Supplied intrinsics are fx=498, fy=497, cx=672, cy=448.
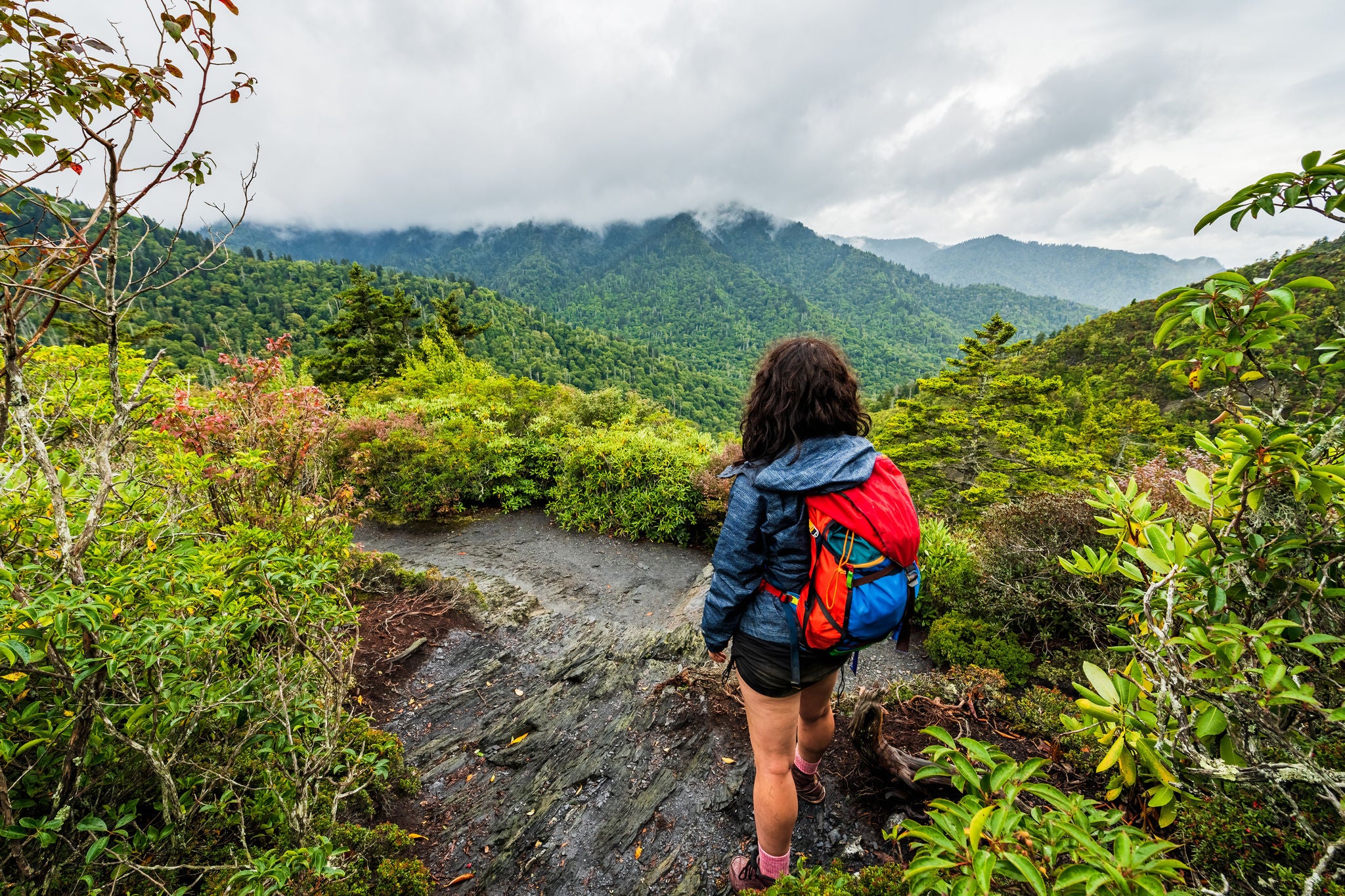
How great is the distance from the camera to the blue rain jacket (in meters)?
1.68

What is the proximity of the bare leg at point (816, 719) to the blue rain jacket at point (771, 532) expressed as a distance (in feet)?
1.61

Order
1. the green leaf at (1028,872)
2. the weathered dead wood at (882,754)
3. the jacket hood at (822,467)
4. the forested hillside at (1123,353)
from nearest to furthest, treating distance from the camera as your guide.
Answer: the green leaf at (1028,872)
the jacket hood at (822,467)
the weathered dead wood at (882,754)
the forested hillside at (1123,353)

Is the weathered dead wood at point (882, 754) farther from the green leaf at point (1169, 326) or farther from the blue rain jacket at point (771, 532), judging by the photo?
the green leaf at point (1169, 326)

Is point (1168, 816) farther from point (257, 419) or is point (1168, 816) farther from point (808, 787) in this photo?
point (257, 419)

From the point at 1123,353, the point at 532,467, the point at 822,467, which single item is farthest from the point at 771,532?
the point at 1123,353

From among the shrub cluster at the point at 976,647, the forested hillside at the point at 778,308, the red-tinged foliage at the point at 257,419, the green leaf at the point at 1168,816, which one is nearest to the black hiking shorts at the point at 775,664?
the green leaf at the point at 1168,816

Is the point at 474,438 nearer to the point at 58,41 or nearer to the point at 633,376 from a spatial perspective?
the point at 58,41

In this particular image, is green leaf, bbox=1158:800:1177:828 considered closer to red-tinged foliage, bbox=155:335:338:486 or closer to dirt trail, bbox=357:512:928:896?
dirt trail, bbox=357:512:928:896

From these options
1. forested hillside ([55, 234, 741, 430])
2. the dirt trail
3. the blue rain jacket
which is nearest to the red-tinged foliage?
the dirt trail

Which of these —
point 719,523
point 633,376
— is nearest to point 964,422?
point 719,523

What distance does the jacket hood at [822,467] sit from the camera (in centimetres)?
165

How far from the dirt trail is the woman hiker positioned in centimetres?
83

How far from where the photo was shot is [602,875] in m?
2.43

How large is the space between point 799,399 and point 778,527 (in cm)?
46
